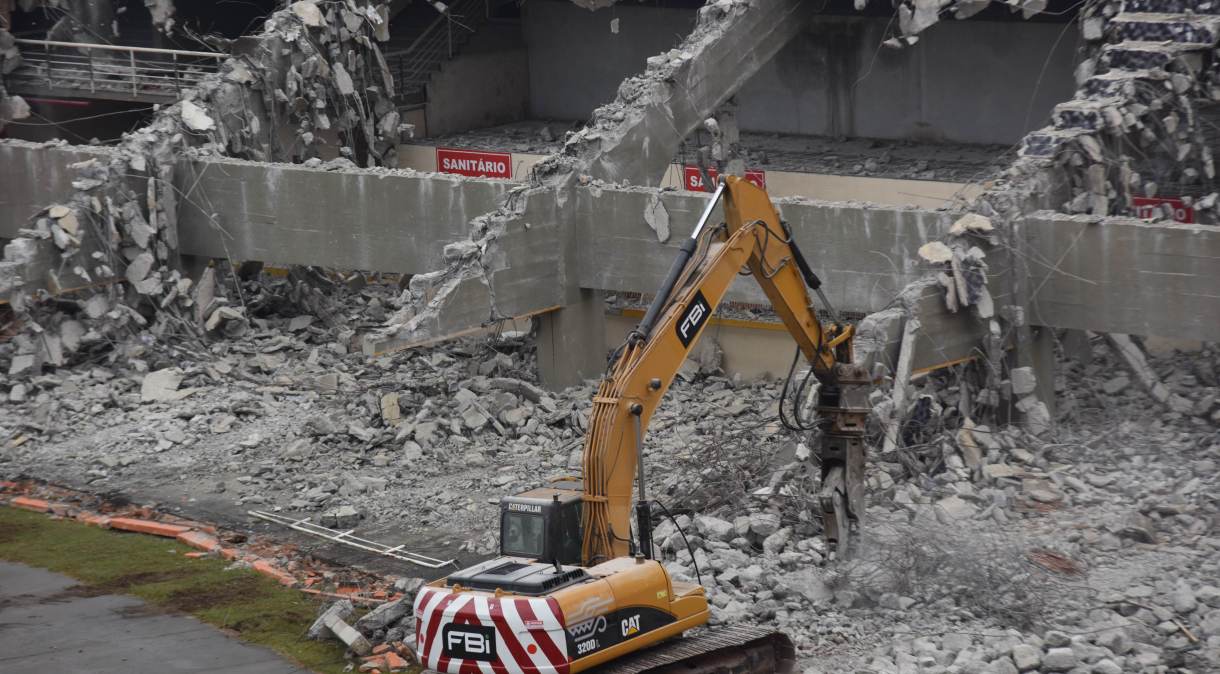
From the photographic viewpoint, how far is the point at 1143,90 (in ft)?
63.9

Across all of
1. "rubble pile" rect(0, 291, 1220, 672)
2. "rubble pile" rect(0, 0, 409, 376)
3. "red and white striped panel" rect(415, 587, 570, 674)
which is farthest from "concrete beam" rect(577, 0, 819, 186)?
"red and white striped panel" rect(415, 587, 570, 674)

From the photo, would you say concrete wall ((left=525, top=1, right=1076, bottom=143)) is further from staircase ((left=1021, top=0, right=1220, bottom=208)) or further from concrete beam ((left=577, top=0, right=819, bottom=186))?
staircase ((left=1021, top=0, right=1220, bottom=208))

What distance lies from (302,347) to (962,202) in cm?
932

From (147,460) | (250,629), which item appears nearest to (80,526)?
(147,460)

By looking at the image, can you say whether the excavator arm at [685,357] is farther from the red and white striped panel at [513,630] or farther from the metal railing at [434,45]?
the metal railing at [434,45]

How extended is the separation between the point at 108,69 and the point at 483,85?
732 cm

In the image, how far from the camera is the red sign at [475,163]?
27.5 m

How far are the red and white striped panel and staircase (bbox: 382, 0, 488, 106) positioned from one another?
20358 mm

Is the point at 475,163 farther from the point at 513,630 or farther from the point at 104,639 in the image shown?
the point at 513,630

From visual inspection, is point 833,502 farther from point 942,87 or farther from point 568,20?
point 568,20

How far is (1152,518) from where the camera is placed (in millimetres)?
15297

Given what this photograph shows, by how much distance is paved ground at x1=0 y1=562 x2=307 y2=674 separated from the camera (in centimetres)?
1361

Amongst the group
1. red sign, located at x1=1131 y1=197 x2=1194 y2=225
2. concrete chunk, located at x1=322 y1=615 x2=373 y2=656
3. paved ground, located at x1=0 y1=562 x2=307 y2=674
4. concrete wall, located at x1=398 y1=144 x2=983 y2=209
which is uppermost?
concrete wall, located at x1=398 y1=144 x2=983 y2=209

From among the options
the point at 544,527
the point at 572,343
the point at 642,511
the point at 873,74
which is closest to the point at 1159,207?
the point at 572,343
